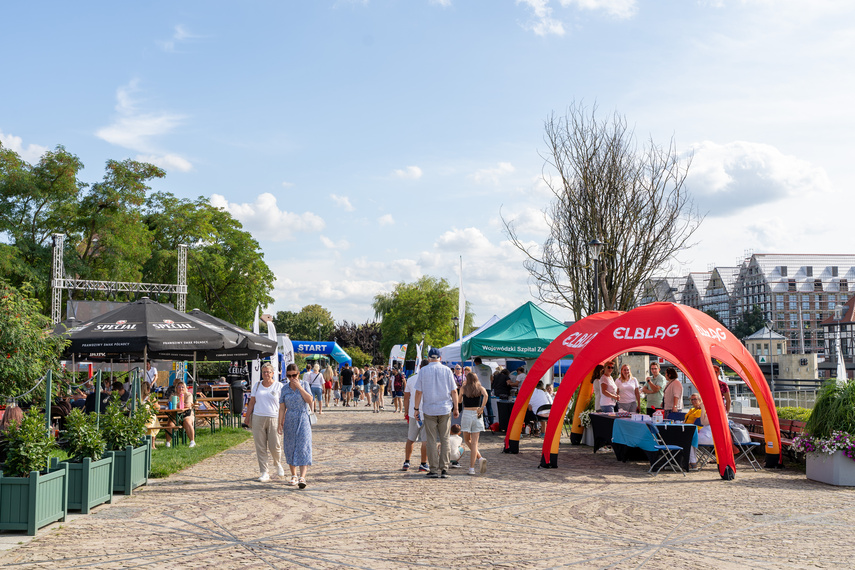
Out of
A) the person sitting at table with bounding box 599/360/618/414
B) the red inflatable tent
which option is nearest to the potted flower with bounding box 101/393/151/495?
the red inflatable tent

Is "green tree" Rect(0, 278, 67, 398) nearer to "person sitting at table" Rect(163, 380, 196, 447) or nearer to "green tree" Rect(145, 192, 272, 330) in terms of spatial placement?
"person sitting at table" Rect(163, 380, 196, 447)

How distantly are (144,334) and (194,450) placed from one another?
2.28 m

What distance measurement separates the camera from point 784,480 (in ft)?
36.0

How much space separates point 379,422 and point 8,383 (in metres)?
11.2

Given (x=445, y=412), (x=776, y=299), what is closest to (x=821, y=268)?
(x=776, y=299)

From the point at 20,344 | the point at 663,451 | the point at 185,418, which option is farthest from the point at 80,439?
the point at 663,451

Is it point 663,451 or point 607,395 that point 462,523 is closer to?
point 663,451

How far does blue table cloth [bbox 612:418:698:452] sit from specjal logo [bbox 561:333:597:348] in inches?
77.1

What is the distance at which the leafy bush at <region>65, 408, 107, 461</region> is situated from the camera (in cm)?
805

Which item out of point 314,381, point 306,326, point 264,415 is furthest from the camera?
point 306,326

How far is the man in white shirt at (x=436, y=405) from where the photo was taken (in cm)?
1047

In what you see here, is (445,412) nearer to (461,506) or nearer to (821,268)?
(461,506)

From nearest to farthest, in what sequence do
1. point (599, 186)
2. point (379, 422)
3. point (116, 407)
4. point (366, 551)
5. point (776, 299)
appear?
1. point (366, 551)
2. point (116, 407)
3. point (379, 422)
4. point (599, 186)
5. point (776, 299)

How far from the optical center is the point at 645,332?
40.8ft
